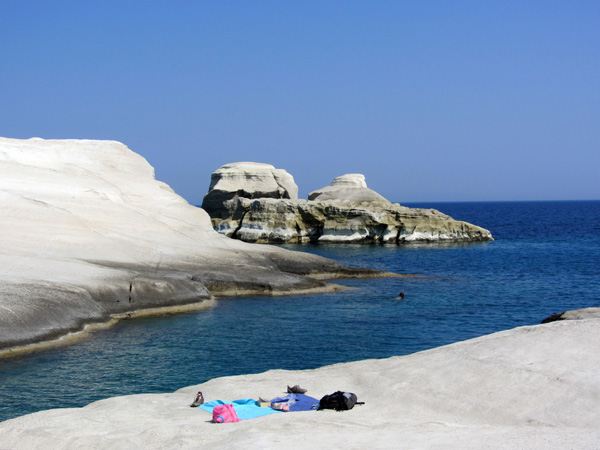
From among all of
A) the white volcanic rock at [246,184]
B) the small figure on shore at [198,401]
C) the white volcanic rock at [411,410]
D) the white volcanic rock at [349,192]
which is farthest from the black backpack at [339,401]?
the white volcanic rock at [246,184]

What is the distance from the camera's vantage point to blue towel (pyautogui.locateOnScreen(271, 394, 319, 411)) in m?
14.1

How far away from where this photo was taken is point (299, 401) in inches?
563

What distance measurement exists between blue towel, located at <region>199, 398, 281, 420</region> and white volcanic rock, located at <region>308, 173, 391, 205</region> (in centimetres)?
6367

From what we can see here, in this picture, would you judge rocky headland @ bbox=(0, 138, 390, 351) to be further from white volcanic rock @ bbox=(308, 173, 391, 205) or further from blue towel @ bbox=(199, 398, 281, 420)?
white volcanic rock @ bbox=(308, 173, 391, 205)

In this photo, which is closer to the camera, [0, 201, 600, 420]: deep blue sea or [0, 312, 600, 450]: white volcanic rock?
[0, 312, 600, 450]: white volcanic rock

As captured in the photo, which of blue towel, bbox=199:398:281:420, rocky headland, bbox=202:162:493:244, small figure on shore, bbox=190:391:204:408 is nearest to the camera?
blue towel, bbox=199:398:281:420

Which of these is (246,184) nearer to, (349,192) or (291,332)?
(349,192)

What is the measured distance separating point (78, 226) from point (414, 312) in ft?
62.1

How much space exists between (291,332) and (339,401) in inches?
494

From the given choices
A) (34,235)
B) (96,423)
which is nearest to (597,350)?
(96,423)

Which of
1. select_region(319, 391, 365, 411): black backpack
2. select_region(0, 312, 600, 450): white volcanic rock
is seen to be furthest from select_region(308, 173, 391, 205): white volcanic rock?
select_region(319, 391, 365, 411): black backpack

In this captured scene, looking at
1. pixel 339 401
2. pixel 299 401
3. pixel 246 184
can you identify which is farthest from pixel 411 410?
pixel 246 184

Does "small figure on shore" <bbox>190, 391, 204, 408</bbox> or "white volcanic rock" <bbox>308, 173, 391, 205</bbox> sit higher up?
"white volcanic rock" <bbox>308, 173, 391, 205</bbox>

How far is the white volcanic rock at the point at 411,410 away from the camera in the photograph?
37.8ft
